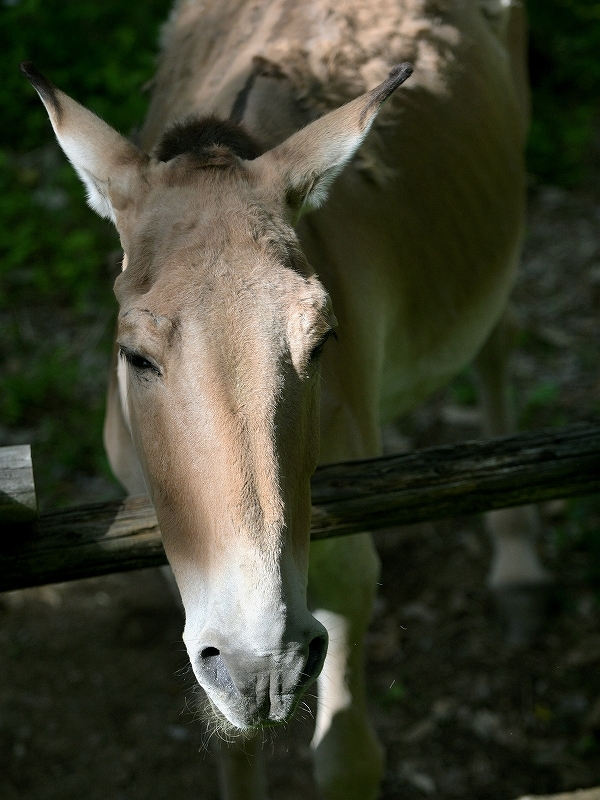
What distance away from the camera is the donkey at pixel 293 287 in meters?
2.19

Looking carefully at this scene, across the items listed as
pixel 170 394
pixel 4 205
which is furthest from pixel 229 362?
pixel 4 205

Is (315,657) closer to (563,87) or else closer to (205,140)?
(205,140)

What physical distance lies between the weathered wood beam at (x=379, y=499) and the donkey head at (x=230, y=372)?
0.94 ft

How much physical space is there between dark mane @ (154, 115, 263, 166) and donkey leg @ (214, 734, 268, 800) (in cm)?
223

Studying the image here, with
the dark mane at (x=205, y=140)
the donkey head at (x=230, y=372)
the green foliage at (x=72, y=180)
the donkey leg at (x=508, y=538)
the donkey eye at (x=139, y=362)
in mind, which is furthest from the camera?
the green foliage at (x=72, y=180)

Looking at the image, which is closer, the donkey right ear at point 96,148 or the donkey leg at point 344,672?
the donkey right ear at point 96,148

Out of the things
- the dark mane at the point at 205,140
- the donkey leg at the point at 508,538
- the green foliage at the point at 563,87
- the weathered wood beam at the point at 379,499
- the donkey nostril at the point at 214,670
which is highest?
the dark mane at the point at 205,140

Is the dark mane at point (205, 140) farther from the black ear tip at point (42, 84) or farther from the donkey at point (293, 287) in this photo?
the black ear tip at point (42, 84)

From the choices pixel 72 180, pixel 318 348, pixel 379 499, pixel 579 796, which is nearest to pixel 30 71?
pixel 318 348

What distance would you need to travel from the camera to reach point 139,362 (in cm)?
236

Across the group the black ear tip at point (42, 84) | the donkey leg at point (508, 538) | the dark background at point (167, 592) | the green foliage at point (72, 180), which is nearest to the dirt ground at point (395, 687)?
the dark background at point (167, 592)

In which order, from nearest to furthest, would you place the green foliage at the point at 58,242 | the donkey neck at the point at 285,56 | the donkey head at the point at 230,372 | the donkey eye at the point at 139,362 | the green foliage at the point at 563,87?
the donkey head at the point at 230,372 → the donkey eye at the point at 139,362 → the donkey neck at the point at 285,56 → the green foliage at the point at 58,242 → the green foliage at the point at 563,87

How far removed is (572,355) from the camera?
6.61 meters

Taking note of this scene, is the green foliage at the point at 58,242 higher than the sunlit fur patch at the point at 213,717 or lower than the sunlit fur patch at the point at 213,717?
lower
